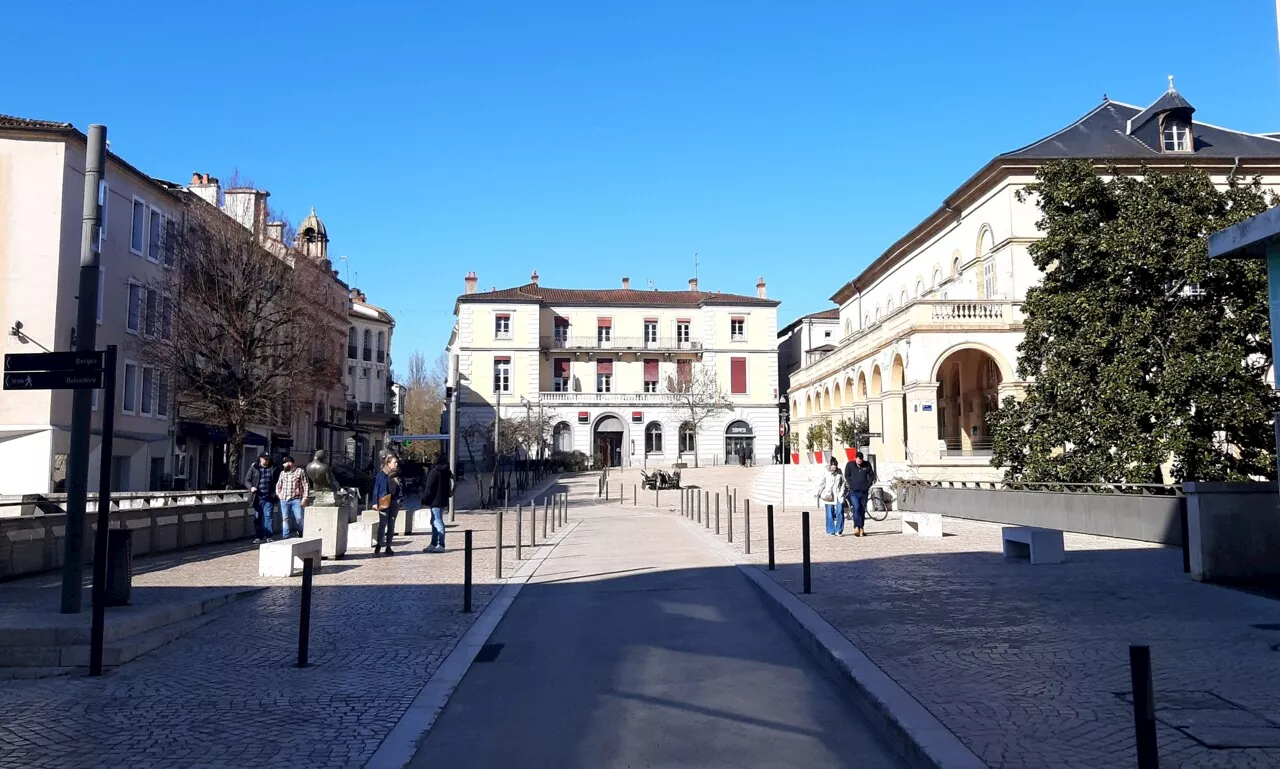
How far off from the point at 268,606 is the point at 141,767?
6.01 meters

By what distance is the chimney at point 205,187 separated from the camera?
42.8 metres

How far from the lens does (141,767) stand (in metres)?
5.07

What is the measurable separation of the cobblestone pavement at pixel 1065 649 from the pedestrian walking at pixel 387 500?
6.77m

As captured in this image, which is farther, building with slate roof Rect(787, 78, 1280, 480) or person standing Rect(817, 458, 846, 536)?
building with slate roof Rect(787, 78, 1280, 480)

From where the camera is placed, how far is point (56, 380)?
8617 mm

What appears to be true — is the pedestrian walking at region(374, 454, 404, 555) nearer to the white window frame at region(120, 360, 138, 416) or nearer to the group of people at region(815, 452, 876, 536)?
the group of people at region(815, 452, 876, 536)

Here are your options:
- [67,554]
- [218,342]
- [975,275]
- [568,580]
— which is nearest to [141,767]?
[67,554]

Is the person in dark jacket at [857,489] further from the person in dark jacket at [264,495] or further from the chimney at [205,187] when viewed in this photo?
the chimney at [205,187]

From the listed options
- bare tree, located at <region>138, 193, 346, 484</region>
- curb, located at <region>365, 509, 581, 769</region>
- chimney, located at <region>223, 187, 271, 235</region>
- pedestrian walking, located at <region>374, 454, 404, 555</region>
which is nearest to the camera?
curb, located at <region>365, 509, 581, 769</region>

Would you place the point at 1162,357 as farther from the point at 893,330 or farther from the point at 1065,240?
the point at 893,330

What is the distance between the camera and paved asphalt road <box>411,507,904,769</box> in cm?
547

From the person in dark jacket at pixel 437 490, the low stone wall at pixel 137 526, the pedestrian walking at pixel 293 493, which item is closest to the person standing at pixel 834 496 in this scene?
the person in dark jacket at pixel 437 490

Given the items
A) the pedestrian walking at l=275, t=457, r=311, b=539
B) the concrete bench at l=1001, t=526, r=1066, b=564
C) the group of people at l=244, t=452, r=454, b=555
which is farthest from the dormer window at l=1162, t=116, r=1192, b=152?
the pedestrian walking at l=275, t=457, r=311, b=539

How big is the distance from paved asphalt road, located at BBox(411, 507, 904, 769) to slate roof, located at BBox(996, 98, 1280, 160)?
105ft
